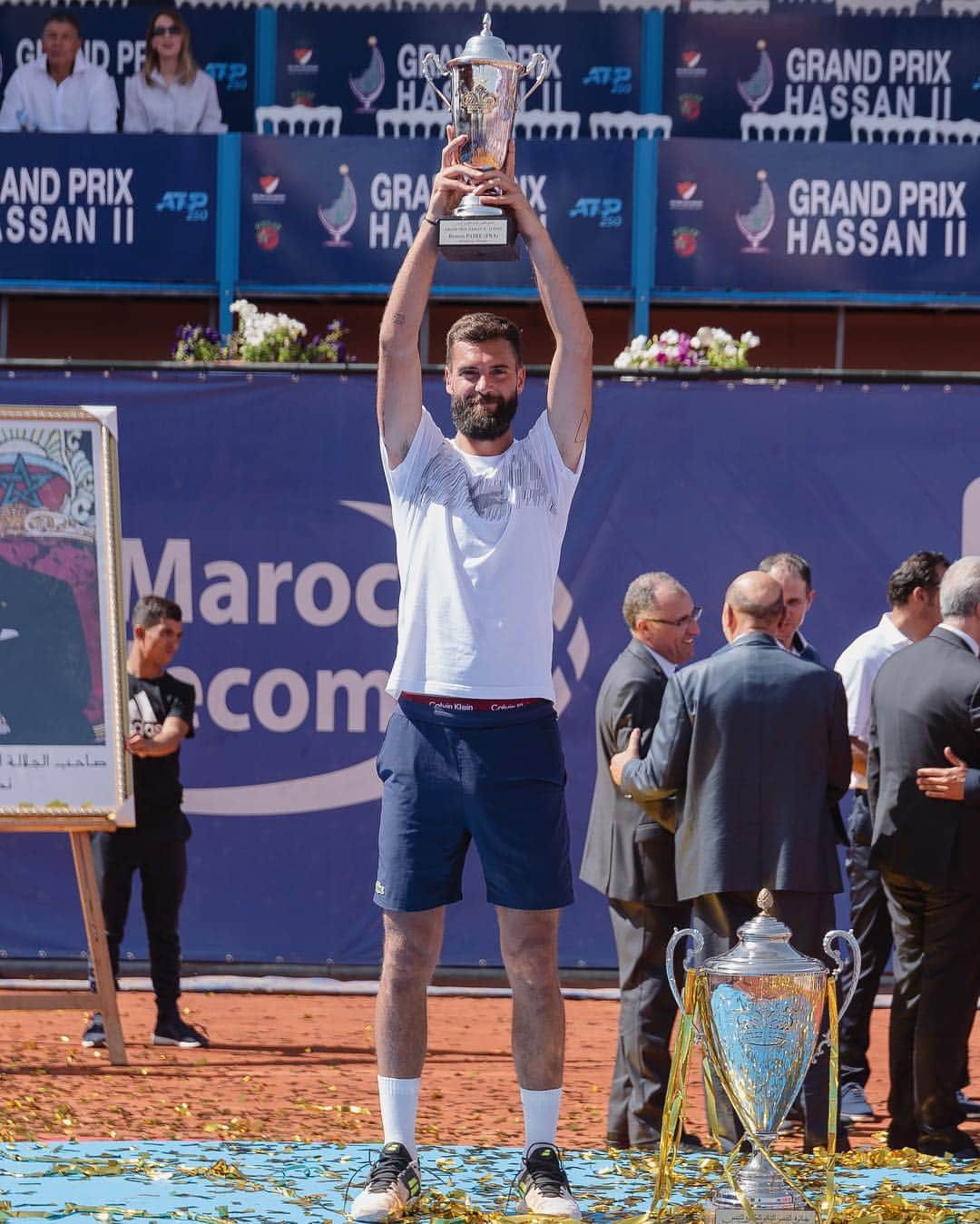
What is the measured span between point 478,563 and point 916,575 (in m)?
2.98

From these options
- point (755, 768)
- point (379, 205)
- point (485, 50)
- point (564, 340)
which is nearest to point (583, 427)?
point (564, 340)

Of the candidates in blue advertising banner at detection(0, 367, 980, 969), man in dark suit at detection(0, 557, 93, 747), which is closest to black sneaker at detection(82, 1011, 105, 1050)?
blue advertising banner at detection(0, 367, 980, 969)

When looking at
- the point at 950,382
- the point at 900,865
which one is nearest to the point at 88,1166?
the point at 900,865

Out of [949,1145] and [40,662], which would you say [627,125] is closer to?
[40,662]

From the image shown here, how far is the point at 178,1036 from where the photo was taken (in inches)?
278

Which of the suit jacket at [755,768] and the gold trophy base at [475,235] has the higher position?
the gold trophy base at [475,235]

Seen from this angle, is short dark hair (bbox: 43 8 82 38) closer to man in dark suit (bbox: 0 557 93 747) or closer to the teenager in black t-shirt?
the teenager in black t-shirt

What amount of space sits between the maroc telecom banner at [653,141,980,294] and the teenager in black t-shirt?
682 centimetres

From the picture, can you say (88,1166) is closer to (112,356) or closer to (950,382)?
(950,382)

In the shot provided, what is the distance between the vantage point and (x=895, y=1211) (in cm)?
386

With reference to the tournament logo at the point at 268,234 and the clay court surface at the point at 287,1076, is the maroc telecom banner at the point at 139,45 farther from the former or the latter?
the clay court surface at the point at 287,1076

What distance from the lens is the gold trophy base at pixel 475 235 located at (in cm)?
391

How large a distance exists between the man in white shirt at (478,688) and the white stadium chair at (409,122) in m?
10.1

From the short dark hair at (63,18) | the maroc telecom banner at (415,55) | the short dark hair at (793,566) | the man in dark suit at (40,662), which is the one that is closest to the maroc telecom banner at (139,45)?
the short dark hair at (63,18)
